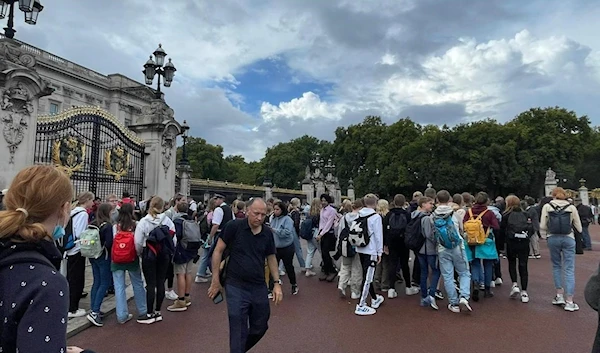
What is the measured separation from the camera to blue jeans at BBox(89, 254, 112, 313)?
19.7ft

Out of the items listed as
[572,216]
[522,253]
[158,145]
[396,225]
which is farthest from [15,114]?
[572,216]

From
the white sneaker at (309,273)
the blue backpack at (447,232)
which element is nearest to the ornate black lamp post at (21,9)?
the white sneaker at (309,273)

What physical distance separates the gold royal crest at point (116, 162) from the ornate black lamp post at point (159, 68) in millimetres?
2592

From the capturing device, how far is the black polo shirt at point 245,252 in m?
Result: 4.11

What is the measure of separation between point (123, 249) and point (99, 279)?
800 millimetres

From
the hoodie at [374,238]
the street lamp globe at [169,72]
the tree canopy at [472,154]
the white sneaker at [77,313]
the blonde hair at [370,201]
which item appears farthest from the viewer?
the tree canopy at [472,154]

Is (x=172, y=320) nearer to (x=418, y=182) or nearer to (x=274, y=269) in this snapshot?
(x=274, y=269)

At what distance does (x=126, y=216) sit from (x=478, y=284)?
6.27 meters

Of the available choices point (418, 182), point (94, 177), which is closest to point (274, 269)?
point (94, 177)

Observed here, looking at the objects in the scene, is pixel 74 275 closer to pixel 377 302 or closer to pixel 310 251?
pixel 377 302

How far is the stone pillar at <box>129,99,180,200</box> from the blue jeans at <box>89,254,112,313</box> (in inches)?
346

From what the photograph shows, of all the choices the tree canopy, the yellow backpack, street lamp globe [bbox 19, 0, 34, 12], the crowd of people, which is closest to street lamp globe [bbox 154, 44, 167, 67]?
street lamp globe [bbox 19, 0, 34, 12]

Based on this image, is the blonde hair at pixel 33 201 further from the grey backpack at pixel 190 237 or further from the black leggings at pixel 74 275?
the grey backpack at pixel 190 237

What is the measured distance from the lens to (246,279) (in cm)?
409
